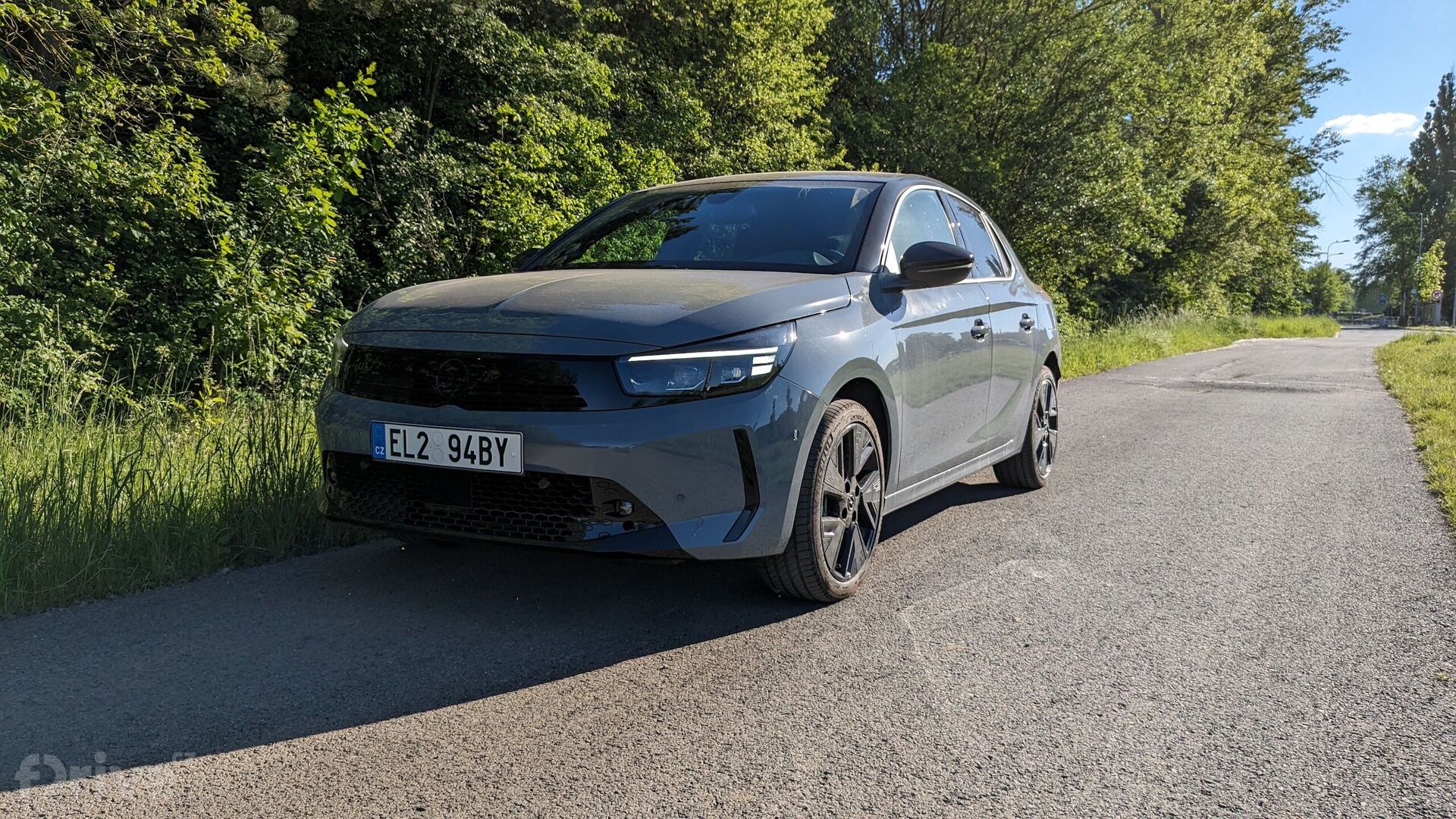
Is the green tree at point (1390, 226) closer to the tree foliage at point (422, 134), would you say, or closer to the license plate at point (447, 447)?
the tree foliage at point (422, 134)

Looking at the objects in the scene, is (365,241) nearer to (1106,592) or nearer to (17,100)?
(17,100)

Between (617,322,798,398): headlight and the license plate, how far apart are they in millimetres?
427

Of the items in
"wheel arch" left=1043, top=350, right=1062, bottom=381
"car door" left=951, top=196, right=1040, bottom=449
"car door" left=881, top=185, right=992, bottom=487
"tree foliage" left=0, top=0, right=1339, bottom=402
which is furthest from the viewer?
"tree foliage" left=0, top=0, right=1339, bottom=402

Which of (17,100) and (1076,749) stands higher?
(17,100)

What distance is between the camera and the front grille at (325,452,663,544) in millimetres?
3520

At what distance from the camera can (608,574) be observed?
14.5 ft

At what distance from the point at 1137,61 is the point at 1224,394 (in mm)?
12922

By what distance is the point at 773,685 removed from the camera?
3289 mm

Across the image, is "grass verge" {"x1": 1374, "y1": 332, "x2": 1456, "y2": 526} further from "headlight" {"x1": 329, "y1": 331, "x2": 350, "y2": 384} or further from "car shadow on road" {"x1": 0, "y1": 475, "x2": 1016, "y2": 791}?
"headlight" {"x1": 329, "y1": 331, "x2": 350, "y2": 384}

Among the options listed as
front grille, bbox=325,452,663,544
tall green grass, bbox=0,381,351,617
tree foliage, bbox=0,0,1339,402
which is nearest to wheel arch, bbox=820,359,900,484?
front grille, bbox=325,452,663,544

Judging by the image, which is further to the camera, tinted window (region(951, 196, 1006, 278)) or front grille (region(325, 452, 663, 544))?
tinted window (region(951, 196, 1006, 278))

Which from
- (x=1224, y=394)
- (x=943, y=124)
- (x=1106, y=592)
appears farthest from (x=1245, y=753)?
(x=943, y=124)

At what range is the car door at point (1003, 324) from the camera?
5578 mm

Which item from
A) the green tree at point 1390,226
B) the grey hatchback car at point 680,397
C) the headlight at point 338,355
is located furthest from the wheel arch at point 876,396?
the green tree at point 1390,226
